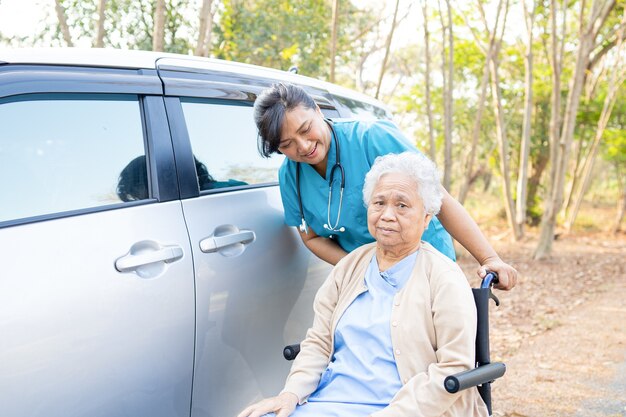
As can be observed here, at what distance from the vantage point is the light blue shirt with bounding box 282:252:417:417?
2266mm

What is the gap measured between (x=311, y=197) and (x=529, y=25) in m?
8.52

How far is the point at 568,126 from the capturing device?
Answer: 9516 mm

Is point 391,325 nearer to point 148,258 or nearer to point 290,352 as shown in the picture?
point 290,352

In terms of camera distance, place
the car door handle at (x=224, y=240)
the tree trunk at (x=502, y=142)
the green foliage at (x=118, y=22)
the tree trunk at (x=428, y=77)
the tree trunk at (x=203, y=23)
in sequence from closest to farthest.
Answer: the car door handle at (x=224, y=240)
the tree trunk at (x=203, y=23)
the green foliage at (x=118, y=22)
the tree trunk at (x=428, y=77)
the tree trunk at (x=502, y=142)

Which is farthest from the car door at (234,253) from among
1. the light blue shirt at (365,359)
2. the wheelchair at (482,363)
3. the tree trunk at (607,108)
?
the tree trunk at (607,108)

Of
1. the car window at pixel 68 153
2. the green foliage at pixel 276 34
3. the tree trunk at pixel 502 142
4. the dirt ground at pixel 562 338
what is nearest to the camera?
the car window at pixel 68 153

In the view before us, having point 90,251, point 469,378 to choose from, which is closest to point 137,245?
point 90,251

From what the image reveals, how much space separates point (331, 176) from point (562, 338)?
3.80 m

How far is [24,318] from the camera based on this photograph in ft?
6.28

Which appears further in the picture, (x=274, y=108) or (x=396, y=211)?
(x=274, y=108)

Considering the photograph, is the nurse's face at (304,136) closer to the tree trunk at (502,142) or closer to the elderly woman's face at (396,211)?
the elderly woman's face at (396,211)

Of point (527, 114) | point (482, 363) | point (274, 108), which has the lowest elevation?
point (482, 363)

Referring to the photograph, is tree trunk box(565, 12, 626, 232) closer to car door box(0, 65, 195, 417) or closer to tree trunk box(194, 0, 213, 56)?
tree trunk box(194, 0, 213, 56)

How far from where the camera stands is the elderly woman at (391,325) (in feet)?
7.15
